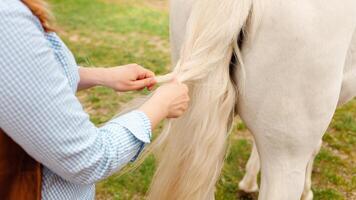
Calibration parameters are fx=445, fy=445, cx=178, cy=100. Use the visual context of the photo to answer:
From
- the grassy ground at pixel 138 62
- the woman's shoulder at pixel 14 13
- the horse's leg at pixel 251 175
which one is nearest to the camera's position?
the woman's shoulder at pixel 14 13

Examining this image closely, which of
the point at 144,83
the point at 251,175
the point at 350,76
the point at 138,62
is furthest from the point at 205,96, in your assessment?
the point at 138,62

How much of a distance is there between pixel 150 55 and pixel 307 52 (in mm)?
3835

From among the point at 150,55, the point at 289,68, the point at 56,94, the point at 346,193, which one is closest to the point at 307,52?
the point at 289,68

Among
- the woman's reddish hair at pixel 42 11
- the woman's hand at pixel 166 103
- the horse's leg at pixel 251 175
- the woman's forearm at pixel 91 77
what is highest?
the woman's reddish hair at pixel 42 11

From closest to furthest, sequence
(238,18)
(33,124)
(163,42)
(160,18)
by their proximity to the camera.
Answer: (33,124)
(238,18)
(163,42)
(160,18)

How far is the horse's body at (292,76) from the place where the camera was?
1.21 meters

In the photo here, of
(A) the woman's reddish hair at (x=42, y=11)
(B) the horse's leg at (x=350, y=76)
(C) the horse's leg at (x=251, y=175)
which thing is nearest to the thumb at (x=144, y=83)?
(A) the woman's reddish hair at (x=42, y=11)

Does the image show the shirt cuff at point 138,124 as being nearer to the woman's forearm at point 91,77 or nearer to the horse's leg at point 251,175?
the woman's forearm at point 91,77

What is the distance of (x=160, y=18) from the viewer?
21.5 ft

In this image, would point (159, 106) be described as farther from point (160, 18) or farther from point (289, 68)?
point (160, 18)

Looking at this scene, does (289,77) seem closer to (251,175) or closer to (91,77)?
(91,77)

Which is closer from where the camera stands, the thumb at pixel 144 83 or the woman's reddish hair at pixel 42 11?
the woman's reddish hair at pixel 42 11

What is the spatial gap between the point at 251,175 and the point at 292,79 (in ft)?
4.80

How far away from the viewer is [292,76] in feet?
4.13
